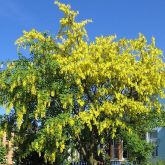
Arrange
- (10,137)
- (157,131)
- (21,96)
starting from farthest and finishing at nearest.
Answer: (157,131), (10,137), (21,96)

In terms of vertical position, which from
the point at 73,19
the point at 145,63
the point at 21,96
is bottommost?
the point at 21,96

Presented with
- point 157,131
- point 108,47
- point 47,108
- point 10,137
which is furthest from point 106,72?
point 157,131

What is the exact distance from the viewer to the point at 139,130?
3434 cm

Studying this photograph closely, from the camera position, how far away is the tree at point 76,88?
98.0ft

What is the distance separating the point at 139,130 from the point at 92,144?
3.46 m

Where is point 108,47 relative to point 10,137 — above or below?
above

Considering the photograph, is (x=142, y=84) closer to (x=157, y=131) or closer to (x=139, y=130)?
(x=139, y=130)

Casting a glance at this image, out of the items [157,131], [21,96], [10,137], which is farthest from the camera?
[157,131]

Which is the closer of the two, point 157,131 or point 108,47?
point 108,47

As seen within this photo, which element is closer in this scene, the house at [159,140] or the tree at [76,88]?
the tree at [76,88]

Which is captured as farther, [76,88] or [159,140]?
[159,140]

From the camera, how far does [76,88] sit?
30906 millimetres

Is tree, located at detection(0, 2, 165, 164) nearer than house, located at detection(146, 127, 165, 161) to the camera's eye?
Yes

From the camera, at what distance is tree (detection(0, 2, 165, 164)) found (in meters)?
29.9
